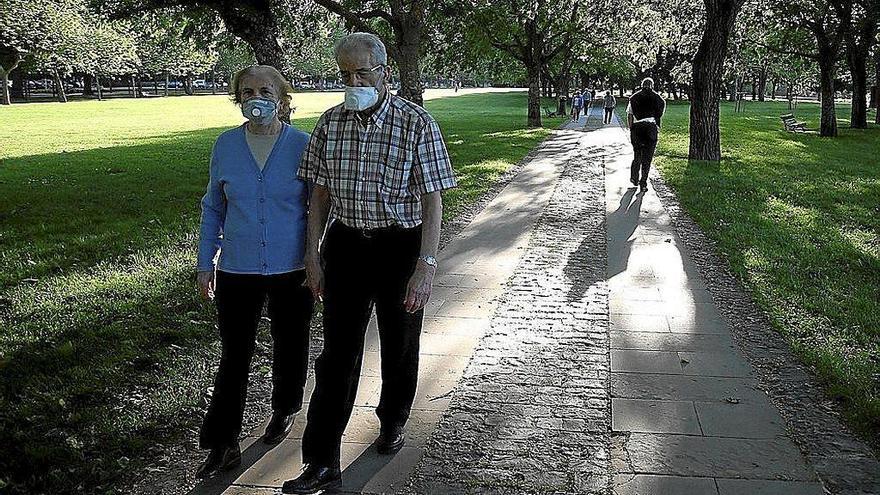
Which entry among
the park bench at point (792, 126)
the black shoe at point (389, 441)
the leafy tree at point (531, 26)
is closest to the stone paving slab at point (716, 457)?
the black shoe at point (389, 441)

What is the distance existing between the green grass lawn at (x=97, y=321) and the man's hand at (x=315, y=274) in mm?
1362

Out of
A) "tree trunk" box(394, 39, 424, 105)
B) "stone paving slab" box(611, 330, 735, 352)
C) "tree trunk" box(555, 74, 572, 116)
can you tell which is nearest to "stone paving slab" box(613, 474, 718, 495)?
"stone paving slab" box(611, 330, 735, 352)

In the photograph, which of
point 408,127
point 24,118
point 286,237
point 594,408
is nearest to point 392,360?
point 286,237

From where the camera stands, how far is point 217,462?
3719 mm

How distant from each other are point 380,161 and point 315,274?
24.2 inches

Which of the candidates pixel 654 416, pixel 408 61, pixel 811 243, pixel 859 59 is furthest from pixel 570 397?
pixel 859 59

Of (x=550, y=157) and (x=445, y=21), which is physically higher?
(x=445, y=21)

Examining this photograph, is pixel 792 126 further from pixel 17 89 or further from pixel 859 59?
pixel 17 89

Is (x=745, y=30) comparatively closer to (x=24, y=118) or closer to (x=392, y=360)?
(x=392, y=360)

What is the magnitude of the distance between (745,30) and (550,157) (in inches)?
354

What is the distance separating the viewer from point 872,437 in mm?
4195

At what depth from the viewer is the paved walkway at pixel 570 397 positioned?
3740 millimetres

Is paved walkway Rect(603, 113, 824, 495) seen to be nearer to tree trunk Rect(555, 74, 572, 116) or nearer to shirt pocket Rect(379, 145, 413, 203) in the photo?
shirt pocket Rect(379, 145, 413, 203)

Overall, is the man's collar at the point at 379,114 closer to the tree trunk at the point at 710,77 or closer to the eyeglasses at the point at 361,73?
the eyeglasses at the point at 361,73
